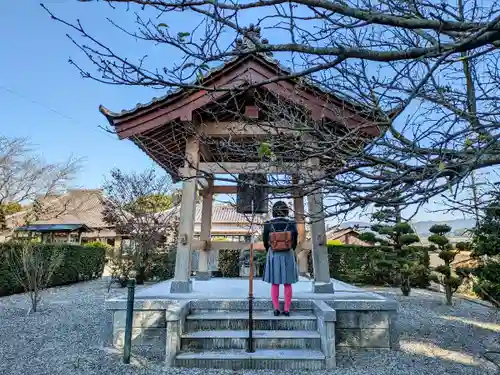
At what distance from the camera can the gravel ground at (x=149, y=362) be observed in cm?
362

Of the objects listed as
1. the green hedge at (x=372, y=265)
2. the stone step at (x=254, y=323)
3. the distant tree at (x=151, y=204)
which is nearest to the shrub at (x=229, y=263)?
the distant tree at (x=151, y=204)

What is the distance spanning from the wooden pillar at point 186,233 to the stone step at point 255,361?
138cm

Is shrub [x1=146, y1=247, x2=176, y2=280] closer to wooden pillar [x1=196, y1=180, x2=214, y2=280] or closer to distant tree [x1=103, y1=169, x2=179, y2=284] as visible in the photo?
distant tree [x1=103, y1=169, x2=179, y2=284]

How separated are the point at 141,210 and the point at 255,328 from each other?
1012cm

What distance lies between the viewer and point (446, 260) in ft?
29.4

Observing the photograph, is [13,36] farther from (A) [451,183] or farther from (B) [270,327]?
(A) [451,183]

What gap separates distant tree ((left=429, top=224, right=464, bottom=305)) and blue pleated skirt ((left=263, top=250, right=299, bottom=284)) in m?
6.00

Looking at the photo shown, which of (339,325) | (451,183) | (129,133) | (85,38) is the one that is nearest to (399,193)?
(451,183)

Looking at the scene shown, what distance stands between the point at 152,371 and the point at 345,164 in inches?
112

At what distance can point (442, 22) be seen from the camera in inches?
63.5

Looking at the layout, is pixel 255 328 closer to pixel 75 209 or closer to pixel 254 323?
pixel 254 323

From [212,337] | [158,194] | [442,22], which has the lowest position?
[212,337]

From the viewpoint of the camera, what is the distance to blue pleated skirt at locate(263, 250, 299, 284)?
4289 mm

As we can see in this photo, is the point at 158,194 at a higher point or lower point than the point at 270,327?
higher
